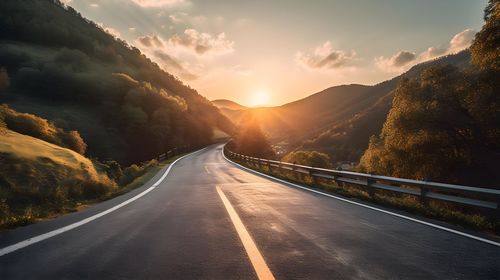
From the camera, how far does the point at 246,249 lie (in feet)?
16.4

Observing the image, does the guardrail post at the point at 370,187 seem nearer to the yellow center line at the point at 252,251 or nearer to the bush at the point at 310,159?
the yellow center line at the point at 252,251

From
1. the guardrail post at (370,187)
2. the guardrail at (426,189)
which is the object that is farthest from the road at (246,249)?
the guardrail post at (370,187)

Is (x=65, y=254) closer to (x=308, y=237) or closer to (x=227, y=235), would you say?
(x=227, y=235)

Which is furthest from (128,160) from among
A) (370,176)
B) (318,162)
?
(370,176)

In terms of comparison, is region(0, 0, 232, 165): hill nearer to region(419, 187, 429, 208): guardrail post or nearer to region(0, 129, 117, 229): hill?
region(0, 129, 117, 229): hill

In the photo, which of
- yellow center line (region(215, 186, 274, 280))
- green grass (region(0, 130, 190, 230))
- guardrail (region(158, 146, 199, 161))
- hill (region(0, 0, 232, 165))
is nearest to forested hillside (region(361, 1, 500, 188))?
green grass (region(0, 130, 190, 230))

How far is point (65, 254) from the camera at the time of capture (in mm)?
4703

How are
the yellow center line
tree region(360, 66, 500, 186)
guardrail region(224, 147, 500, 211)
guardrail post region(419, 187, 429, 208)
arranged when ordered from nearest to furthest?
the yellow center line
guardrail region(224, 147, 500, 211)
guardrail post region(419, 187, 429, 208)
tree region(360, 66, 500, 186)

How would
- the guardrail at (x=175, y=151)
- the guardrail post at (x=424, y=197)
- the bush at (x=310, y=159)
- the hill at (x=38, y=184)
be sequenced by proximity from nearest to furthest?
1. the hill at (x=38, y=184)
2. the guardrail post at (x=424, y=197)
3. the guardrail at (x=175, y=151)
4. the bush at (x=310, y=159)

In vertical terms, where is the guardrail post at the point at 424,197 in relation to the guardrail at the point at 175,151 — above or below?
below

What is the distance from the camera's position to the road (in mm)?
4027

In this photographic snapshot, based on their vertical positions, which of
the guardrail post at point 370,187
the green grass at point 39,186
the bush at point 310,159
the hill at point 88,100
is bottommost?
the bush at point 310,159

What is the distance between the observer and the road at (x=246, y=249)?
4.03m

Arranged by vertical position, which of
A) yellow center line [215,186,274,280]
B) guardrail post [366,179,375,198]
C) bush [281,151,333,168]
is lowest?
bush [281,151,333,168]
